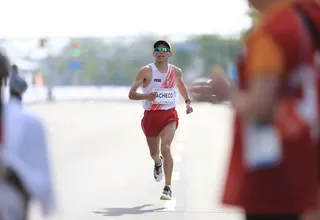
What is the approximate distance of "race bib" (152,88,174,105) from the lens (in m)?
10.2

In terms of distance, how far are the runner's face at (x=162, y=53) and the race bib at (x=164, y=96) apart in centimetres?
37

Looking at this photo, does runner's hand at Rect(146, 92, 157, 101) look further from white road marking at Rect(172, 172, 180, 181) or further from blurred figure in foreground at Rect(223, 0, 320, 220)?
blurred figure in foreground at Rect(223, 0, 320, 220)

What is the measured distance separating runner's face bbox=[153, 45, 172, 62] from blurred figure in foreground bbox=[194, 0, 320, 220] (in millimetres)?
6722

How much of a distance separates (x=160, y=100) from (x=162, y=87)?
0.21 metres

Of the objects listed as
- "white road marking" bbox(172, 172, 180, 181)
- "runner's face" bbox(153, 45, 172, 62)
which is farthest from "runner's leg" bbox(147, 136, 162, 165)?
"white road marking" bbox(172, 172, 180, 181)

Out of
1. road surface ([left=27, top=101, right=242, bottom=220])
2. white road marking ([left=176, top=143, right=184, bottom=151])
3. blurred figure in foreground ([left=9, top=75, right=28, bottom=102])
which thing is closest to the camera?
blurred figure in foreground ([left=9, top=75, right=28, bottom=102])

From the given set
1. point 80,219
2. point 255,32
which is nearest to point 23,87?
point 255,32

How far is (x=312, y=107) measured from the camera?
3.16 m

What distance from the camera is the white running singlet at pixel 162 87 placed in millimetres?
10164

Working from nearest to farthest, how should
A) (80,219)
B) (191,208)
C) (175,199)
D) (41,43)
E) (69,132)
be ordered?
(80,219) → (191,208) → (175,199) → (69,132) → (41,43)

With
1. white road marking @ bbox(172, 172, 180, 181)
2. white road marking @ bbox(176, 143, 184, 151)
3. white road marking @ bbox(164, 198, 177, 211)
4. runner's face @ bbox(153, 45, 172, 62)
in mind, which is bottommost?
white road marking @ bbox(164, 198, 177, 211)

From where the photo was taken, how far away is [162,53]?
10000mm

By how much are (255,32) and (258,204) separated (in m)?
0.62

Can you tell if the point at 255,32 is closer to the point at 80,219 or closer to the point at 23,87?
the point at 23,87
